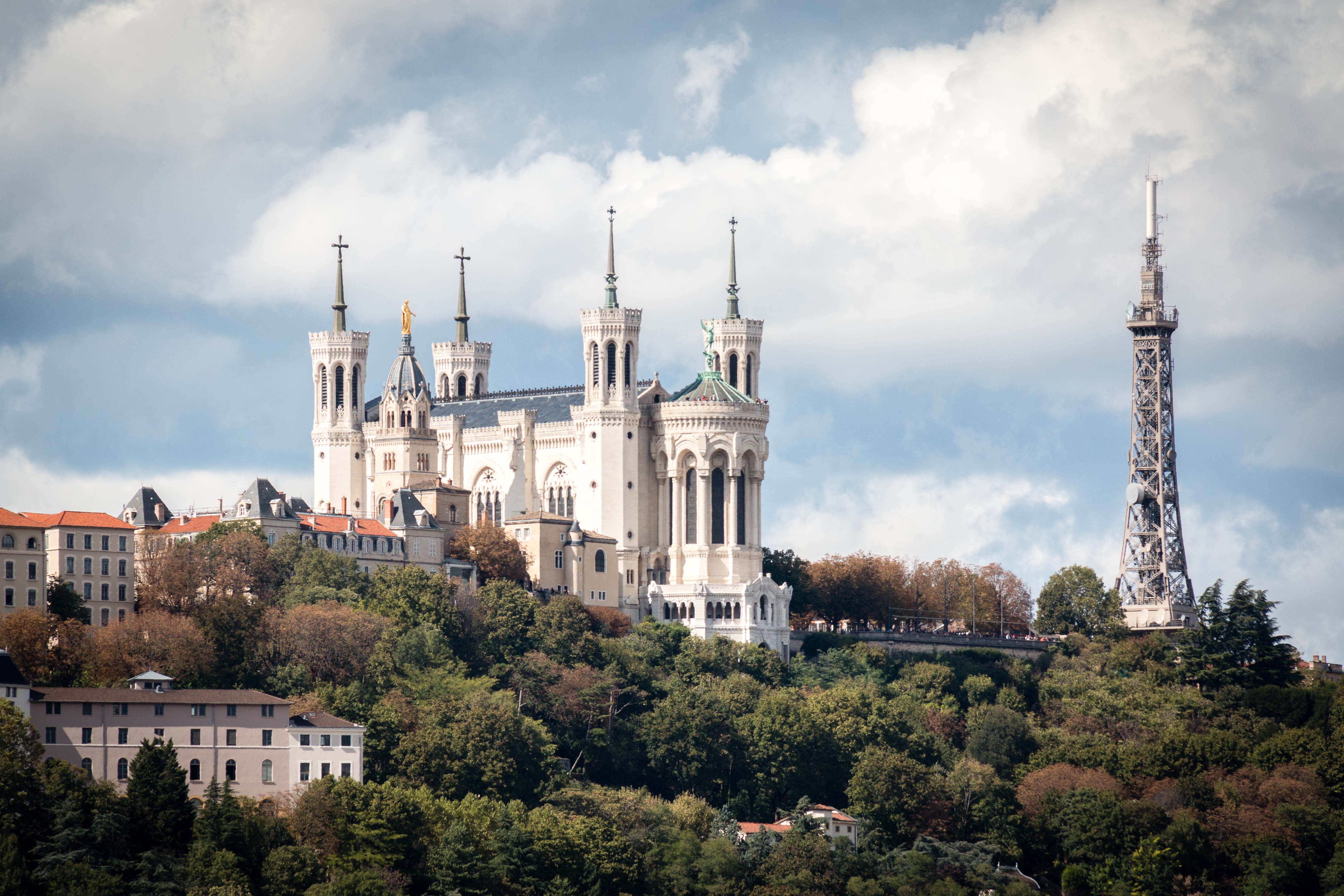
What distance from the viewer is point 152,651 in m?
104

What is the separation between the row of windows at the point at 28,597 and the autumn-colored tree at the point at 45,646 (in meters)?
2.65

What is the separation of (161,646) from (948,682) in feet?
152

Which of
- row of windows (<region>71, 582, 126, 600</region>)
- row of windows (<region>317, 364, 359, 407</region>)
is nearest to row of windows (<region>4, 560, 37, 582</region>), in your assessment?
row of windows (<region>71, 582, 126, 600</region>)

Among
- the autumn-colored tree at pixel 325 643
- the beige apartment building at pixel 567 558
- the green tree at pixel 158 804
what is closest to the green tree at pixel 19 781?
the green tree at pixel 158 804

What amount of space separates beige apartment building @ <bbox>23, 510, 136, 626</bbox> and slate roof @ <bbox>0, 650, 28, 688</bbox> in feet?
43.1

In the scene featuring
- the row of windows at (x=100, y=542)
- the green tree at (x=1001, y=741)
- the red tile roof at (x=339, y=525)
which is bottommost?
the green tree at (x=1001, y=741)

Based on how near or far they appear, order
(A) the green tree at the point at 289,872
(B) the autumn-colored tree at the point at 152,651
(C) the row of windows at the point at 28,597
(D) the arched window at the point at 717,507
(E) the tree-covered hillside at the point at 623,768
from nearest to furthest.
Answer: (A) the green tree at the point at 289,872, (E) the tree-covered hillside at the point at 623,768, (B) the autumn-colored tree at the point at 152,651, (C) the row of windows at the point at 28,597, (D) the arched window at the point at 717,507

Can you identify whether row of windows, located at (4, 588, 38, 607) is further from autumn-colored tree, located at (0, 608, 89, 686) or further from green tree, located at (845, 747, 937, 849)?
green tree, located at (845, 747, 937, 849)

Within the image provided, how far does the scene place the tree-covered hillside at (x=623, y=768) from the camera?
305 ft

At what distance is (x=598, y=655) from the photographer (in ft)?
403

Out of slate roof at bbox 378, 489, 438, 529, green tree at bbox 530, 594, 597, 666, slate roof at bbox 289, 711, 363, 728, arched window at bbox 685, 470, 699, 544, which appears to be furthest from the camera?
arched window at bbox 685, 470, 699, 544

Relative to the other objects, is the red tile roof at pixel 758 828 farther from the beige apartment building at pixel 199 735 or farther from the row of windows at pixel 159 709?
the row of windows at pixel 159 709

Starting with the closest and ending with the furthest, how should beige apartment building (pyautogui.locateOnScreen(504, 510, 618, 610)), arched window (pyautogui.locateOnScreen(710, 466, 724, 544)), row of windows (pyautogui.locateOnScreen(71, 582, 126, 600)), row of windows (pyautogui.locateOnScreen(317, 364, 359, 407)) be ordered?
1. row of windows (pyautogui.locateOnScreen(71, 582, 126, 600))
2. beige apartment building (pyautogui.locateOnScreen(504, 510, 618, 610))
3. arched window (pyautogui.locateOnScreen(710, 466, 724, 544))
4. row of windows (pyautogui.locateOnScreen(317, 364, 359, 407))

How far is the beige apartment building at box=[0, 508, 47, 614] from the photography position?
107 meters
